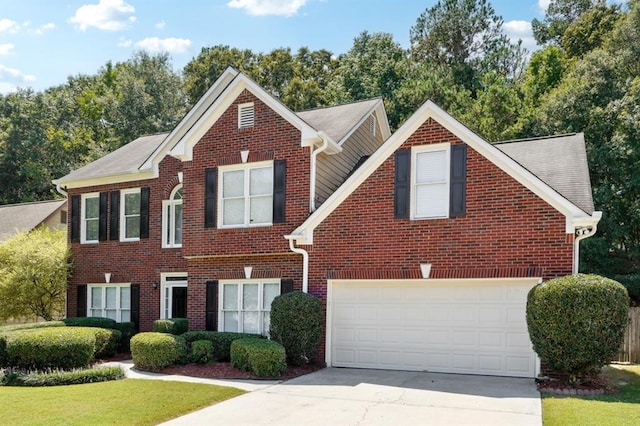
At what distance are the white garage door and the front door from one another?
6178 mm

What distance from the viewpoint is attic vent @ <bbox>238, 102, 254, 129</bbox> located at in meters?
15.2

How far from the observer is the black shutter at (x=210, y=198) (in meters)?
15.4

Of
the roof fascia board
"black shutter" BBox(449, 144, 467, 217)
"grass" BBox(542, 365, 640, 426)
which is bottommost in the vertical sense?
"grass" BBox(542, 365, 640, 426)

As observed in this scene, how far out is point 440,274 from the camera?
12258 mm

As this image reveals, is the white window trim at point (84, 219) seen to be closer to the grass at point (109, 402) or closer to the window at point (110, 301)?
the window at point (110, 301)

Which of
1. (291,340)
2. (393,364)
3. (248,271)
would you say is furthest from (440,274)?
(248,271)

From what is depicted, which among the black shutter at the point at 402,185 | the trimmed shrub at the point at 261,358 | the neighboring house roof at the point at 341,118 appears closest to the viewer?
the trimmed shrub at the point at 261,358

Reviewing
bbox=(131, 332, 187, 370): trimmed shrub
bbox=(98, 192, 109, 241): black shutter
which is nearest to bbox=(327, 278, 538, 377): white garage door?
bbox=(131, 332, 187, 370): trimmed shrub

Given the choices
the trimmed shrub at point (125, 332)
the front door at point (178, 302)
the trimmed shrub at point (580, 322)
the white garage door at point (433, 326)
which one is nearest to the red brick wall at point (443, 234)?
the white garage door at point (433, 326)

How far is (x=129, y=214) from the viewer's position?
61.5ft

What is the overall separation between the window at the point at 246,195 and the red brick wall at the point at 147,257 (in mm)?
2990

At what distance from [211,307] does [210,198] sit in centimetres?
300

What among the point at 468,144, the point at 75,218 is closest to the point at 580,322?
the point at 468,144

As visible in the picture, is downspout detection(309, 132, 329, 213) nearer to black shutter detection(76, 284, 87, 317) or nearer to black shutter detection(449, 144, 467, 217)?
black shutter detection(449, 144, 467, 217)
